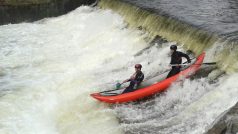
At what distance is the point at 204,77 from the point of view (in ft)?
32.1

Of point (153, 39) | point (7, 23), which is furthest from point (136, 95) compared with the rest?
point (7, 23)

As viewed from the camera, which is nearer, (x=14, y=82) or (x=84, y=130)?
(x=84, y=130)

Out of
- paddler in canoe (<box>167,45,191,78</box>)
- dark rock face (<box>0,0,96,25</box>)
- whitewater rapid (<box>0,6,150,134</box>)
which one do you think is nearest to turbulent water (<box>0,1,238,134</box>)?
whitewater rapid (<box>0,6,150,134</box>)

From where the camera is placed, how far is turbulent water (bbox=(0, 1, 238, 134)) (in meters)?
8.59

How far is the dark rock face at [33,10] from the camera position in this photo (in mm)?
19386

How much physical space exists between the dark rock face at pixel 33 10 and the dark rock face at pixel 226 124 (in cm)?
1488

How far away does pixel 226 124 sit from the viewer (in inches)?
251

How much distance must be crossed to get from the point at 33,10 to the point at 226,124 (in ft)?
50.2

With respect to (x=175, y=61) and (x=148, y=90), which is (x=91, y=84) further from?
(x=175, y=61)

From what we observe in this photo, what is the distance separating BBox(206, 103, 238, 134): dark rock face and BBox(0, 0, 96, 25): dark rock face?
14.9m

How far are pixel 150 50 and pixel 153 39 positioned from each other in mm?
831

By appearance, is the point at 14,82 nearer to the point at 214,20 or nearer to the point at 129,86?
the point at 129,86

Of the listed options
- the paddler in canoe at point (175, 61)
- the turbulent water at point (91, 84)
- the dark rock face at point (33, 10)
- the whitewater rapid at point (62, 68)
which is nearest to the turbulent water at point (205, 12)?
the turbulent water at point (91, 84)

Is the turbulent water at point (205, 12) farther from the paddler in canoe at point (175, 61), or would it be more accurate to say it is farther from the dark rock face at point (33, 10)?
the dark rock face at point (33, 10)
